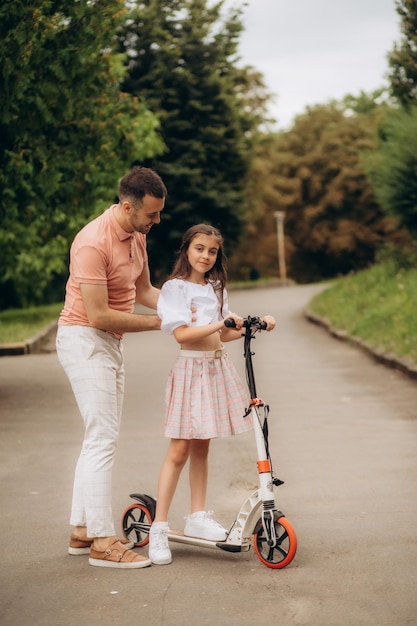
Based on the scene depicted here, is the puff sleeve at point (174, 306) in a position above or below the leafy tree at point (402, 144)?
below

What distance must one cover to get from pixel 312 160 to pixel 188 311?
58.6 meters

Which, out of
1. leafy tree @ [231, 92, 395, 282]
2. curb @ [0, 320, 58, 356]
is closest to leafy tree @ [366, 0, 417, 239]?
curb @ [0, 320, 58, 356]

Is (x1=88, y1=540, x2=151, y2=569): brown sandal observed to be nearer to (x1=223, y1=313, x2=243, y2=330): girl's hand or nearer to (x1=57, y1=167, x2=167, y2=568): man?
(x1=57, y1=167, x2=167, y2=568): man

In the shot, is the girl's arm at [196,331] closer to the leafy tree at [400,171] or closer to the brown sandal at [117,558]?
the brown sandal at [117,558]

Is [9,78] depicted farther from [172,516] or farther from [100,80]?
[172,516]

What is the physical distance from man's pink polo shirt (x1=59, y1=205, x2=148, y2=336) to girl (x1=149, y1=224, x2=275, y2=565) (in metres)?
0.23

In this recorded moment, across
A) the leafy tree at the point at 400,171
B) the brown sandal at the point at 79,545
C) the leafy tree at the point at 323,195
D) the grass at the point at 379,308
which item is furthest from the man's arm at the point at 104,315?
the leafy tree at the point at 323,195

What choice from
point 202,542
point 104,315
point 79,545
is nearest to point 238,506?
point 202,542

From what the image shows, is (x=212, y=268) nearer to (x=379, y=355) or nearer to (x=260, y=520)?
(x=260, y=520)

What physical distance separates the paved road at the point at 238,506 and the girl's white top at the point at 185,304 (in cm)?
121

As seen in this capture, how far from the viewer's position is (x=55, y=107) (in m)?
12.5

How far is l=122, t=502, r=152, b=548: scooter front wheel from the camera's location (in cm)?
604

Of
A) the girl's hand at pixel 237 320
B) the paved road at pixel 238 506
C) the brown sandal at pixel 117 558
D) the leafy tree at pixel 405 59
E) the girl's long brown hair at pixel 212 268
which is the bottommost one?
the paved road at pixel 238 506

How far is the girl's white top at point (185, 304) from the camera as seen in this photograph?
5.64 metres
